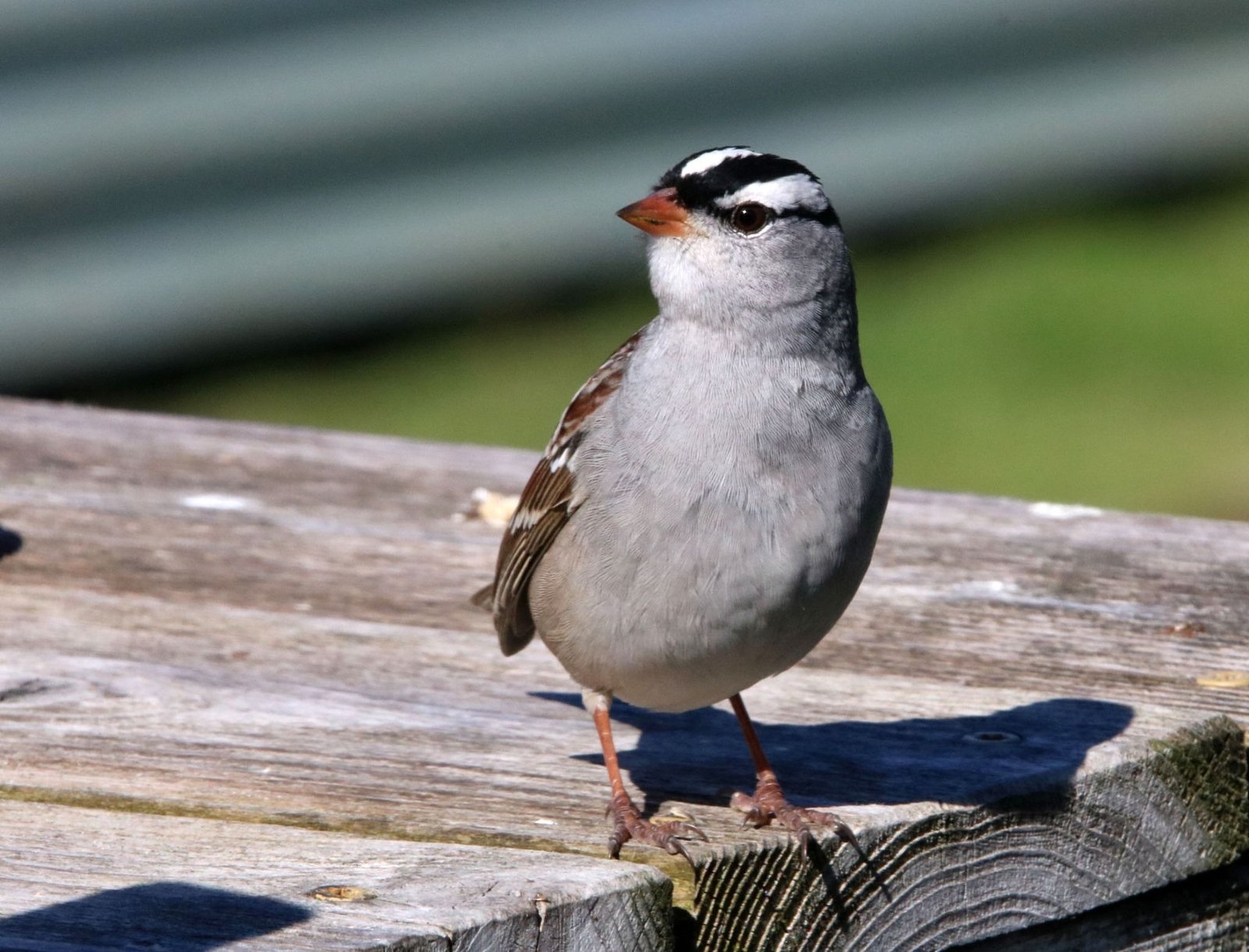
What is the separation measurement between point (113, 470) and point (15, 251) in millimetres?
4669

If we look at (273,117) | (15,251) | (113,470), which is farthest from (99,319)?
(113,470)

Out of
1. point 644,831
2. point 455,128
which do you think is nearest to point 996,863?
point 644,831

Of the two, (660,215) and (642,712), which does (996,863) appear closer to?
(642,712)

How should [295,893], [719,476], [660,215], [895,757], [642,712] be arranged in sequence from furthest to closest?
[642,712] < [660,215] < [895,757] < [719,476] < [295,893]

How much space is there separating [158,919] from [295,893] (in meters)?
0.19

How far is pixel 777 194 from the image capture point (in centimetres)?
344

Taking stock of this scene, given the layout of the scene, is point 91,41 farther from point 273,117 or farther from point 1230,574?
point 1230,574

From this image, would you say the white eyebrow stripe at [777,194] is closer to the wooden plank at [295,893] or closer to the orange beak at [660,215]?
the orange beak at [660,215]

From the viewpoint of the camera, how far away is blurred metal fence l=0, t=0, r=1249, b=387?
934 cm

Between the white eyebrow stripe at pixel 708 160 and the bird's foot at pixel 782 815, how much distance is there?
1.10 meters

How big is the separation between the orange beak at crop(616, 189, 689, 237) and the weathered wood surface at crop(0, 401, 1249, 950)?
908mm

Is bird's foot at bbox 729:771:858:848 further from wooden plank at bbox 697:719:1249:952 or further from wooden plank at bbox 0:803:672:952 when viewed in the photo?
wooden plank at bbox 0:803:672:952

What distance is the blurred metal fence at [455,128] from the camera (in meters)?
9.34

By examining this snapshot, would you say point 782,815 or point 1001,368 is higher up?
point 782,815
